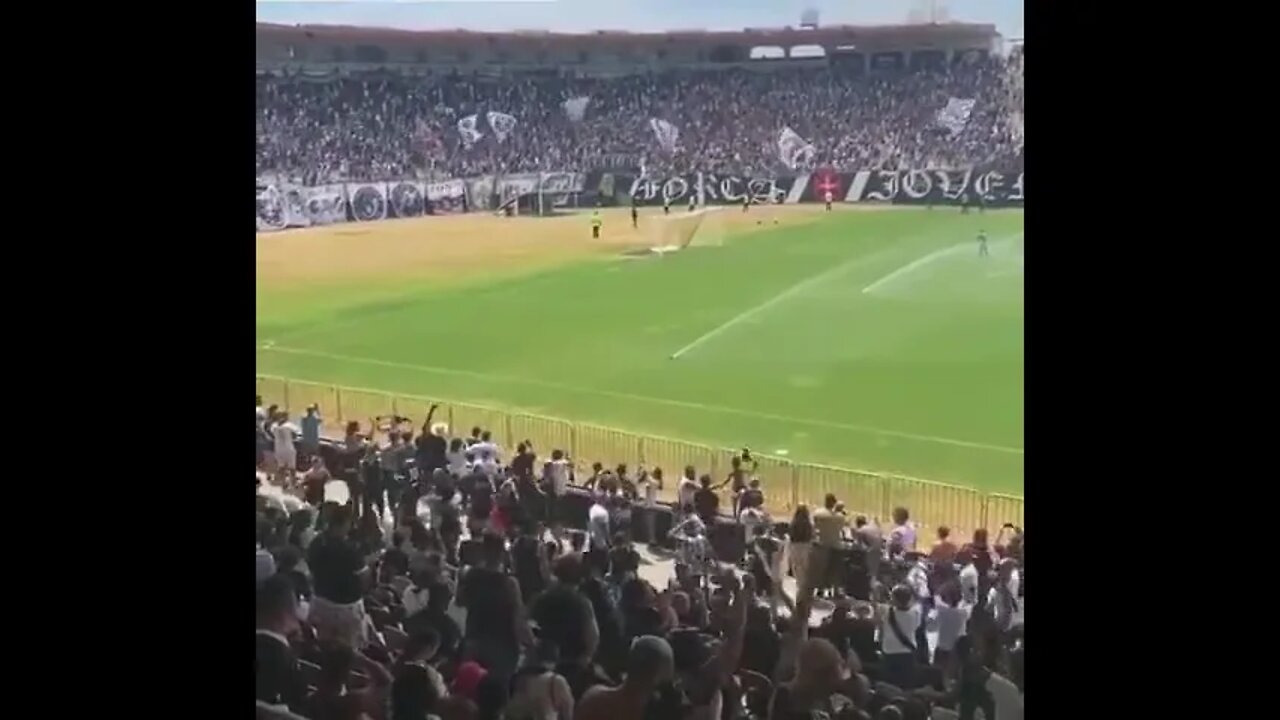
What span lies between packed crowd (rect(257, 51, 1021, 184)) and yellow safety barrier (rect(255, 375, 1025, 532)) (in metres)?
0.45

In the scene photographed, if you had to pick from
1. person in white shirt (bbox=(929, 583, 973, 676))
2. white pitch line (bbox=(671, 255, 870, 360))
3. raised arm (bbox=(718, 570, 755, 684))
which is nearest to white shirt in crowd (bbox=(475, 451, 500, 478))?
white pitch line (bbox=(671, 255, 870, 360))

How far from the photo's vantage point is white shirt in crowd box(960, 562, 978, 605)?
236 centimetres

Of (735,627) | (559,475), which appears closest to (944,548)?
(735,627)

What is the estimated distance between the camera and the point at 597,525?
2545 mm

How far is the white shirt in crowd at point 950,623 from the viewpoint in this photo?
2.34 meters

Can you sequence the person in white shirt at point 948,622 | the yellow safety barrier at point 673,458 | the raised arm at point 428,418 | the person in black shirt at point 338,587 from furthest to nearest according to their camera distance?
the raised arm at point 428,418 < the yellow safety barrier at point 673,458 < the person in black shirt at point 338,587 < the person in white shirt at point 948,622

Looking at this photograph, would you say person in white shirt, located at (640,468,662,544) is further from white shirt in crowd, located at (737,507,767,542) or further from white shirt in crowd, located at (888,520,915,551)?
white shirt in crowd, located at (888,520,915,551)

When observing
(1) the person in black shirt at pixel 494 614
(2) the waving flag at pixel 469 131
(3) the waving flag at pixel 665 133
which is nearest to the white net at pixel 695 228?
(3) the waving flag at pixel 665 133

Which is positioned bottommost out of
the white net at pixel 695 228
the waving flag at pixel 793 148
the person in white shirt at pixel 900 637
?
the person in white shirt at pixel 900 637

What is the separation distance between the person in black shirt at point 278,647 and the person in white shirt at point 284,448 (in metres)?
0.21

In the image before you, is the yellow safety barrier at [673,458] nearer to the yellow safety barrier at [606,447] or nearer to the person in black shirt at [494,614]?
the yellow safety barrier at [606,447]
